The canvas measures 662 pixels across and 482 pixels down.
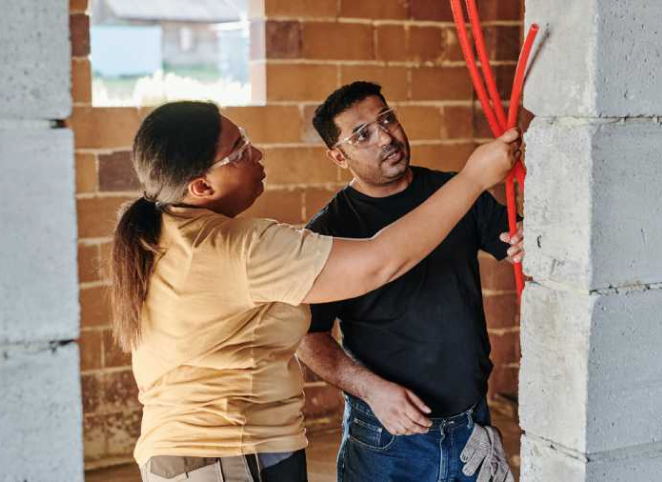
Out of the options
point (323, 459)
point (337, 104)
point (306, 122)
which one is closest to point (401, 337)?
point (337, 104)

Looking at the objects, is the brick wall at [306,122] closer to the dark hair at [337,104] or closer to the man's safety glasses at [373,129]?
the dark hair at [337,104]

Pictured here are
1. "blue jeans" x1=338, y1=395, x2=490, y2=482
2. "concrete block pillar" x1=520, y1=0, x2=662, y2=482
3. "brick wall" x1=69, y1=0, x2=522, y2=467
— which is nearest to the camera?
"concrete block pillar" x1=520, y1=0, x2=662, y2=482

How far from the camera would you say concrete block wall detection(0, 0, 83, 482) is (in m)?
1.51

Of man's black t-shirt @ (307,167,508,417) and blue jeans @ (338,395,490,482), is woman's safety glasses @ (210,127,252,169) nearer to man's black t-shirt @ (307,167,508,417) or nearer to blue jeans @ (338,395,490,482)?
man's black t-shirt @ (307,167,508,417)

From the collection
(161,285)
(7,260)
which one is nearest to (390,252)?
(161,285)

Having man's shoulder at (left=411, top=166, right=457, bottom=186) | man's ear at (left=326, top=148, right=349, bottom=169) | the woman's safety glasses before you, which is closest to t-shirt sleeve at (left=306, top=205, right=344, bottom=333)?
man's ear at (left=326, top=148, right=349, bottom=169)

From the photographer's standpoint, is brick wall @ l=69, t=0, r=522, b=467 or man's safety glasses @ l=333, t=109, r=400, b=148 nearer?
man's safety glasses @ l=333, t=109, r=400, b=148

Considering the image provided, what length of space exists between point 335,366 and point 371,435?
203 mm

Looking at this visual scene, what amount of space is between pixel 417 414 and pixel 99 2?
435cm

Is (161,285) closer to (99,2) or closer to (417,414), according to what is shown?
(417,414)

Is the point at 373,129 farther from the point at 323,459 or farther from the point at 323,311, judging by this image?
the point at 323,459

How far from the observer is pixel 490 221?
2.78 metres

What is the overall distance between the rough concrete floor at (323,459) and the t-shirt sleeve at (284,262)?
2.61 meters

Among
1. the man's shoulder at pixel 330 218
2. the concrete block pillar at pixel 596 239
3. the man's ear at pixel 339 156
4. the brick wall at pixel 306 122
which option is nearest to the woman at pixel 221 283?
the concrete block pillar at pixel 596 239
